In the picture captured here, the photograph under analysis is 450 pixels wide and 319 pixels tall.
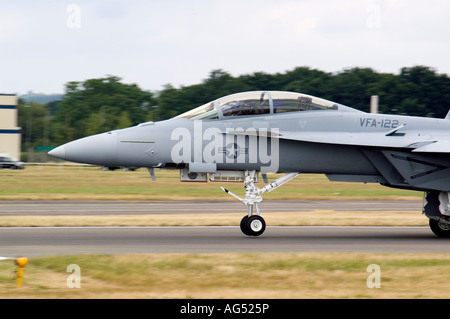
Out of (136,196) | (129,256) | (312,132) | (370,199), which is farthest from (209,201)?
(129,256)

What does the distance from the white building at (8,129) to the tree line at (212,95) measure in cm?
864

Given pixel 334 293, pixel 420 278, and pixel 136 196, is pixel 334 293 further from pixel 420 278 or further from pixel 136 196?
pixel 136 196

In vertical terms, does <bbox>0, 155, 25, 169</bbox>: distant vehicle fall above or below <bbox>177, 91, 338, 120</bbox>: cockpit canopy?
below

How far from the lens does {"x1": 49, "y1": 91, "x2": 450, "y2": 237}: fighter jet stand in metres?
14.6

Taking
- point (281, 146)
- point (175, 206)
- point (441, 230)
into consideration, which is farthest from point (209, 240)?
point (175, 206)

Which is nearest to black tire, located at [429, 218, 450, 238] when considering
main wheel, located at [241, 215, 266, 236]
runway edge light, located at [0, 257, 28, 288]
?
main wheel, located at [241, 215, 266, 236]

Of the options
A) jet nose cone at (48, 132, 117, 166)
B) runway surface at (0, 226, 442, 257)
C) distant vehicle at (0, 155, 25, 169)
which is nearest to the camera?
runway surface at (0, 226, 442, 257)

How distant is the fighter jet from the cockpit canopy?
22 mm

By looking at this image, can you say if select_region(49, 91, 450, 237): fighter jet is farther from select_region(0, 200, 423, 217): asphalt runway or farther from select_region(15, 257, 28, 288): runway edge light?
select_region(0, 200, 423, 217): asphalt runway

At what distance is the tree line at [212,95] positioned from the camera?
64.9 metres

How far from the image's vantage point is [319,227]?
1770cm

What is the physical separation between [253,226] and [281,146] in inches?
73.9
